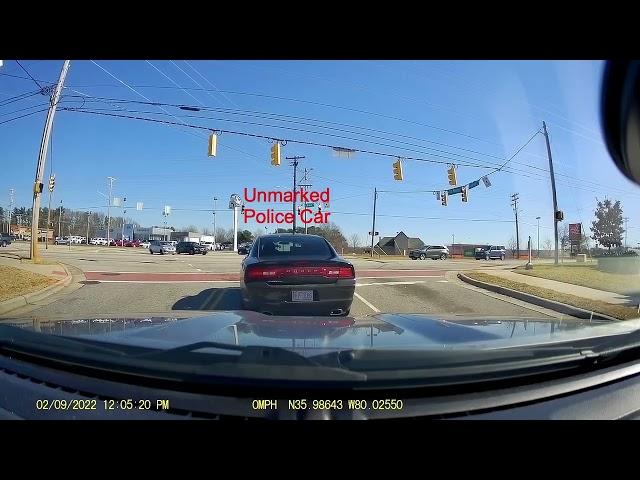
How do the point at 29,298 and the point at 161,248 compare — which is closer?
the point at 29,298

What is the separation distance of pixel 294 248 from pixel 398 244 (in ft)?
204

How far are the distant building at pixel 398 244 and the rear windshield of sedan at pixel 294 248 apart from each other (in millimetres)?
58129

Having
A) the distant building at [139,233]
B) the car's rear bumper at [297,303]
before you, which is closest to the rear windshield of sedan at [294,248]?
the car's rear bumper at [297,303]

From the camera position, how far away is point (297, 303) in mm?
5605

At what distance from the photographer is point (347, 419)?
1.90 m

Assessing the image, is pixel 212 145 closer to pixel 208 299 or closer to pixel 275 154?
pixel 275 154

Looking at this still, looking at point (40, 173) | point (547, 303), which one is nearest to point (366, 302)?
point (547, 303)

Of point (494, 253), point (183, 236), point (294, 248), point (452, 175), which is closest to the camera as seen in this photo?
point (294, 248)

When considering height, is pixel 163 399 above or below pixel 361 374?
below

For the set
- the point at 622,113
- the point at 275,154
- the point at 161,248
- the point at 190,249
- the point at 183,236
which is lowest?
the point at 190,249

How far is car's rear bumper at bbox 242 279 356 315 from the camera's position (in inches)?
221

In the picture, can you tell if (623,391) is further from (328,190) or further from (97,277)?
(328,190)

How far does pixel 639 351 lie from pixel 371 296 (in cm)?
797
